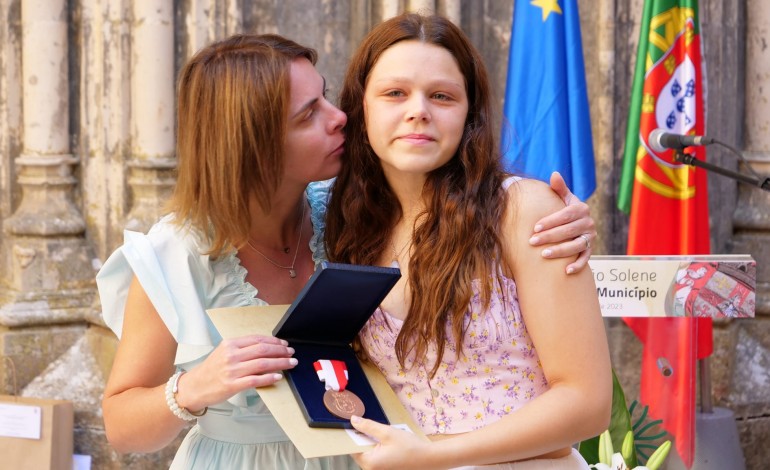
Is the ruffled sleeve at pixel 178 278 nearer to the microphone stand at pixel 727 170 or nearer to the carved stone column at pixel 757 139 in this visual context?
the microphone stand at pixel 727 170

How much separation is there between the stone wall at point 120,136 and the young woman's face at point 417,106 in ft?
8.30

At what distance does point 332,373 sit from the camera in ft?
5.79

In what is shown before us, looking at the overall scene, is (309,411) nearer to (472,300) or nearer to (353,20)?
(472,300)

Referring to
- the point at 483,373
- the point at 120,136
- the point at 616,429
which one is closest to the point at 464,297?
the point at 483,373

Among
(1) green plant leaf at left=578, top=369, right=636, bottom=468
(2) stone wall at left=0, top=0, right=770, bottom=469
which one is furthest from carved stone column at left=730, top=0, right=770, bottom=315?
(1) green plant leaf at left=578, top=369, right=636, bottom=468

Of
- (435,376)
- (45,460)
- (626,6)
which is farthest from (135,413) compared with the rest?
(626,6)

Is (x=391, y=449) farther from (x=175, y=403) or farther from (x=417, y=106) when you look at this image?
(x=417, y=106)

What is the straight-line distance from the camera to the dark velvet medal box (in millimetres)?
1681

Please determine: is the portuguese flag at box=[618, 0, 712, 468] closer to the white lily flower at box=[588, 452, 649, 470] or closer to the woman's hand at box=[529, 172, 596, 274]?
the white lily flower at box=[588, 452, 649, 470]

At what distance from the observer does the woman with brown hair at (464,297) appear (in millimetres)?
1694

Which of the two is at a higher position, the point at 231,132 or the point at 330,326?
the point at 231,132

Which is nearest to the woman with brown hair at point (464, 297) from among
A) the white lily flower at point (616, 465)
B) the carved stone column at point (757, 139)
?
the white lily flower at point (616, 465)

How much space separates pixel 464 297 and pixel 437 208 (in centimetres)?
17

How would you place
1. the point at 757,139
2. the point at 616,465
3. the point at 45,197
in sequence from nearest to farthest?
the point at 616,465 → the point at 45,197 → the point at 757,139
